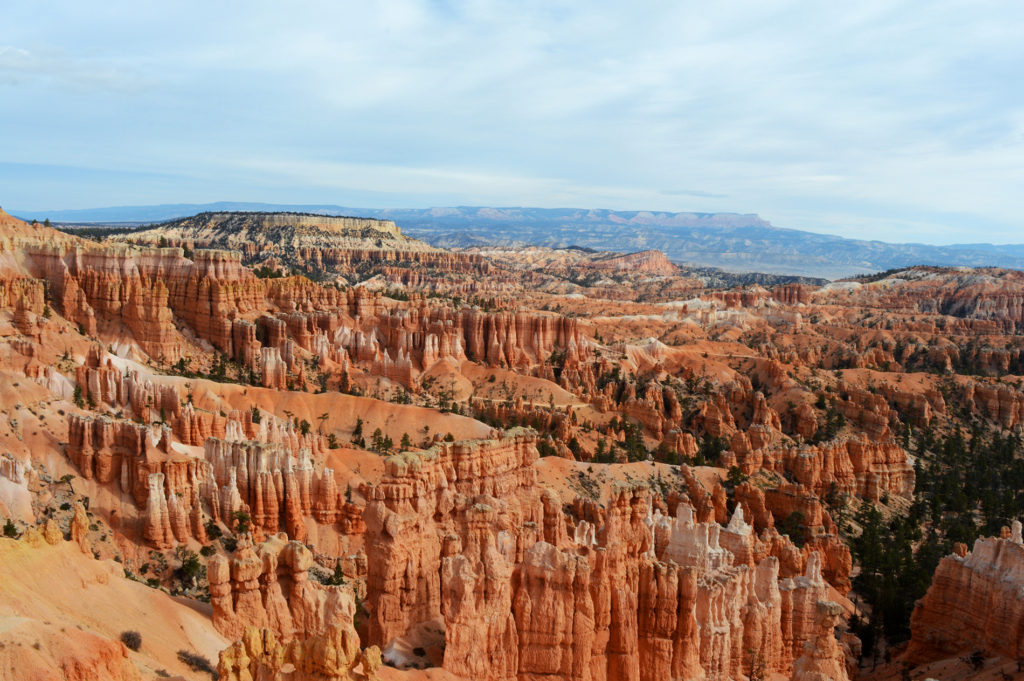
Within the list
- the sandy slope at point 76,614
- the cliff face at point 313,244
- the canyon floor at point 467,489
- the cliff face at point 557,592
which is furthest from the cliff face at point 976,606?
the cliff face at point 313,244

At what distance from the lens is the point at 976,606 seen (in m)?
28.8

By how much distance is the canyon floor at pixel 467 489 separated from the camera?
1964 centimetres

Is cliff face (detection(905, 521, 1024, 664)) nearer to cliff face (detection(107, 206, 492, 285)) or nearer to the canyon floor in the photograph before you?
the canyon floor

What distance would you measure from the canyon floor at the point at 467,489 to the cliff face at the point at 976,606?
0.36ft

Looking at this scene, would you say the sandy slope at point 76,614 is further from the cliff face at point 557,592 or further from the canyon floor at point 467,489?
the cliff face at point 557,592

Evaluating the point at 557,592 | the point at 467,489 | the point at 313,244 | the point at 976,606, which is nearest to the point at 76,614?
the point at 557,592

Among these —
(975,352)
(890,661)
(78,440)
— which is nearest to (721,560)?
(890,661)

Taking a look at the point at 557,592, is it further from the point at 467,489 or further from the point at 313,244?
the point at 313,244

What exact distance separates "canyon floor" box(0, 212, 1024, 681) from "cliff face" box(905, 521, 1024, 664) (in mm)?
110

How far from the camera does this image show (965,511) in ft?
163

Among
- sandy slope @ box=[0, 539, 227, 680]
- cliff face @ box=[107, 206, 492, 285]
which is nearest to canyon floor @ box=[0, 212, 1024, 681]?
sandy slope @ box=[0, 539, 227, 680]

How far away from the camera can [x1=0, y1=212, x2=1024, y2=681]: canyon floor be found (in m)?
19.6

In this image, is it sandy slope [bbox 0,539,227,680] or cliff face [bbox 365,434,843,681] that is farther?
cliff face [bbox 365,434,843,681]

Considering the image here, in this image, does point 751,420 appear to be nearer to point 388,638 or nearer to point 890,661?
point 890,661
